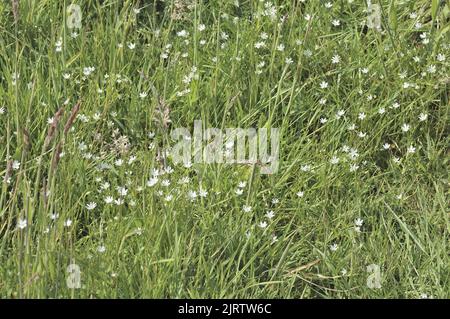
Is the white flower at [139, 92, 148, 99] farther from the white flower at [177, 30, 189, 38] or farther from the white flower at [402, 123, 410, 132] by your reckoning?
the white flower at [402, 123, 410, 132]

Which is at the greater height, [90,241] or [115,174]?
[115,174]

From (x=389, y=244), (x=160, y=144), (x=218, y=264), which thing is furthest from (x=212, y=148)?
(x=389, y=244)

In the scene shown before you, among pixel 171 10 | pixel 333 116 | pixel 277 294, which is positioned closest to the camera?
pixel 277 294

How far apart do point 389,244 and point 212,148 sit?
0.75 m

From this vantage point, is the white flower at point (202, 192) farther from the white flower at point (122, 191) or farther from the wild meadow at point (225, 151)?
the white flower at point (122, 191)

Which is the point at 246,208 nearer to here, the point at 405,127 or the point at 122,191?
the point at 122,191

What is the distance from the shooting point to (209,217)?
297 cm

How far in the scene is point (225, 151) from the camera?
3273mm

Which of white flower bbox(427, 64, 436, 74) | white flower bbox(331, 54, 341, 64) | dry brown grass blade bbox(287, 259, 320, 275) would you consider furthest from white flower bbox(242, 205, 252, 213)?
white flower bbox(427, 64, 436, 74)

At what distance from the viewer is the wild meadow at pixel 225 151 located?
2.82 meters

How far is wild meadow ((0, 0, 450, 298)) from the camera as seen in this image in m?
2.82

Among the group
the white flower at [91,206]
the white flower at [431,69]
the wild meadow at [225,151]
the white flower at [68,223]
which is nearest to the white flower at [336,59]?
the wild meadow at [225,151]

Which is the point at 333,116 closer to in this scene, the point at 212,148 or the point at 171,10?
the point at 212,148

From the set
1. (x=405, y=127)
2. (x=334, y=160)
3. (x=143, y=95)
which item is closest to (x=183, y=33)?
(x=143, y=95)
